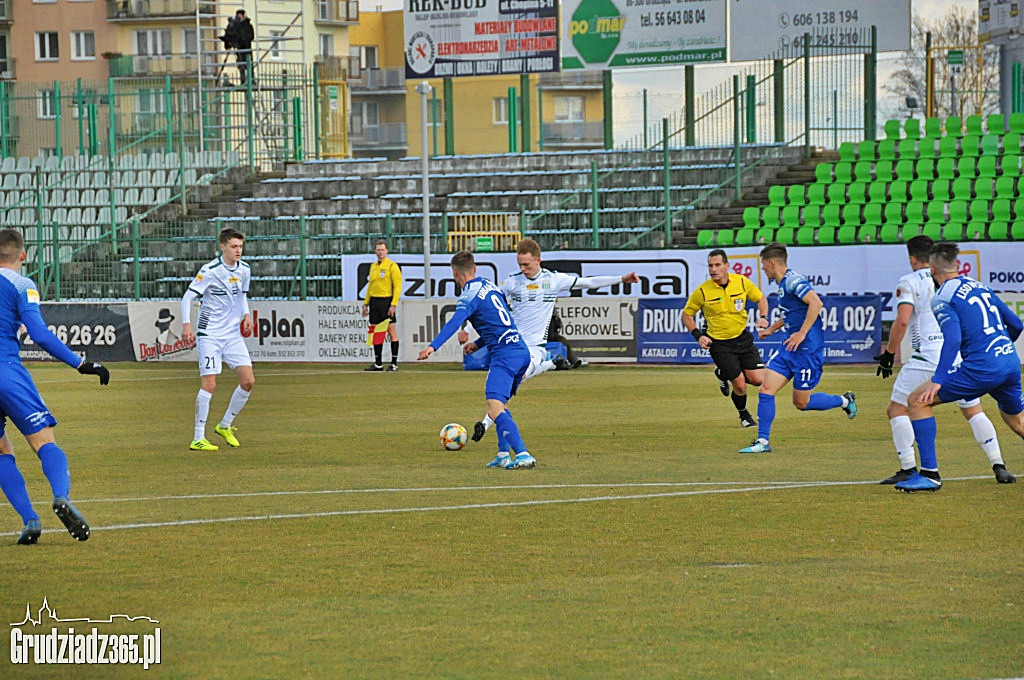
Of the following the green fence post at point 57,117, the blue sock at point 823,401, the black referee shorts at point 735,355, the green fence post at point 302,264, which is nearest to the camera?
the blue sock at point 823,401

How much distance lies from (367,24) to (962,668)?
9242cm

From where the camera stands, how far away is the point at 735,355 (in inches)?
647

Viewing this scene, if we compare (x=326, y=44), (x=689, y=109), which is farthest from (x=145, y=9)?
(x=689, y=109)

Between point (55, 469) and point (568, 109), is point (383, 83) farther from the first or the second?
point (55, 469)

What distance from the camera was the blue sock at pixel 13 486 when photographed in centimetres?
959

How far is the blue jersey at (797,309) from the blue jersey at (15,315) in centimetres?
727

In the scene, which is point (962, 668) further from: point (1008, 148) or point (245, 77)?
point (245, 77)

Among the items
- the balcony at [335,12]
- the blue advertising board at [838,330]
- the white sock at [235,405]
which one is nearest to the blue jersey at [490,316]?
the white sock at [235,405]

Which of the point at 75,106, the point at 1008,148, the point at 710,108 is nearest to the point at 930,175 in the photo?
the point at 1008,148

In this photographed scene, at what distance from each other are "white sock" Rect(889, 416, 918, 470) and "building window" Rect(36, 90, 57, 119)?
35.8 metres

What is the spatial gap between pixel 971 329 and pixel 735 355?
5.64 meters

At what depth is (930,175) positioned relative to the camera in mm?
32031

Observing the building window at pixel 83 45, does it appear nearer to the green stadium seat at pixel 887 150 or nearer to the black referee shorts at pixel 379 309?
the green stadium seat at pixel 887 150

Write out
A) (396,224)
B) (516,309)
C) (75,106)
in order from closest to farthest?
(516,309) → (396,224) → (75,106)
